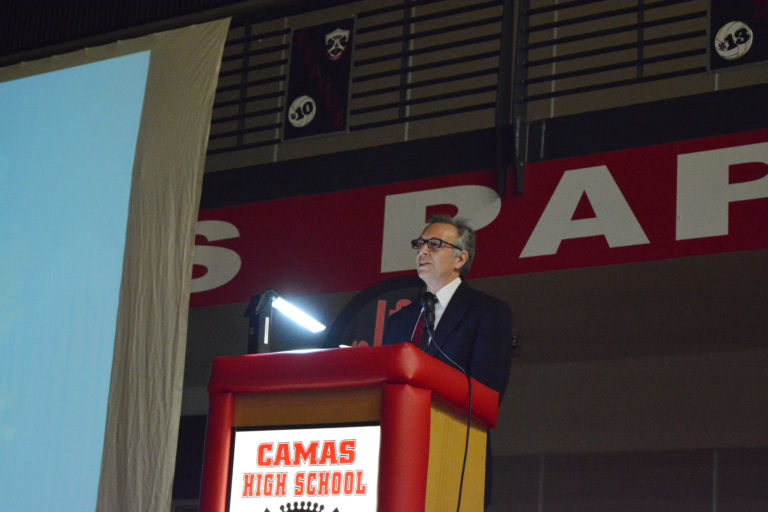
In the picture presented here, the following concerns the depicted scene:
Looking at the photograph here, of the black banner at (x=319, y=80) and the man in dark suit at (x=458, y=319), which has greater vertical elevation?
the black banner at (x=319, y=80)

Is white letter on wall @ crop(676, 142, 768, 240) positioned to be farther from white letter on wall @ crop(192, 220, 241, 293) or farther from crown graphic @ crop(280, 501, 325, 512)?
crown graphic @ crop(280, 501, 325, 512)

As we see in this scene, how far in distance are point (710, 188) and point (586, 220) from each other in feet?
1.84

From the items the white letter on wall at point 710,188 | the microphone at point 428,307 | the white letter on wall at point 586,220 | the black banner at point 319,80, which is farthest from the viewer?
the black banner at point 319,80

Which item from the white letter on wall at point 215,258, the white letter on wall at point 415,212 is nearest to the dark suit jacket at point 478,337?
the white letter on wall at point 415,212

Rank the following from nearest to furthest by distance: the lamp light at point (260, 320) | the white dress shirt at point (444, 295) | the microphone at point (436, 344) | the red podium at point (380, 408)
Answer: the red podium at point (380, 408) → the microphone at point (436, 344) → the white dress shirt at point (444, 295) → the lamp light at point (260, 320)

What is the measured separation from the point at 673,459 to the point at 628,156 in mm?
1626

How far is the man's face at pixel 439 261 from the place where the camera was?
2246 mm

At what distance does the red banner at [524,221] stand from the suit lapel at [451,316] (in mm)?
2307

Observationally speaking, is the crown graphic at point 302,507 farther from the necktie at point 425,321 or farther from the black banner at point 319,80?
the black banner at point 319,80

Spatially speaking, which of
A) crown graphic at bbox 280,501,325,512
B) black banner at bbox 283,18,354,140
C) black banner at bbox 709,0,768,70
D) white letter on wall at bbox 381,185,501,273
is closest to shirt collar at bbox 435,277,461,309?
crown graphic at bbox 280,501,325,512

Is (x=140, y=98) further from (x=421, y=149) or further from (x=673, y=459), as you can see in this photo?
(x=673, y=459)

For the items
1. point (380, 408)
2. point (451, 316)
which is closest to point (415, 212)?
point (451, 316)

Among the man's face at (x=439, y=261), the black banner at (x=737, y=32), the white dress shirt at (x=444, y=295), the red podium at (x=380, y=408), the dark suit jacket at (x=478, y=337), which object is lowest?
the red podium at (x=380, y=408)

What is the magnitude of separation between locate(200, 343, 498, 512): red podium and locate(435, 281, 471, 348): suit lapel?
0.27 m
